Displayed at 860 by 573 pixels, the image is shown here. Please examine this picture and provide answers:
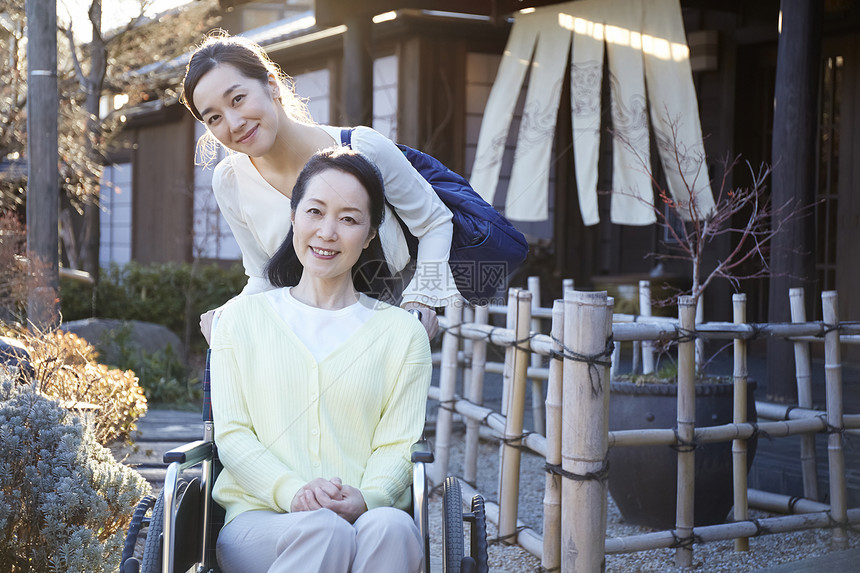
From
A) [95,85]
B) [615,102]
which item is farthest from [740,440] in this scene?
[95,85]

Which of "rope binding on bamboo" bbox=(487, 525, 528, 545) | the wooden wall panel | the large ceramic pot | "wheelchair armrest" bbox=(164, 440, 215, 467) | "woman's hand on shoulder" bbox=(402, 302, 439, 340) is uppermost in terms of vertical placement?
the wooden wall panel

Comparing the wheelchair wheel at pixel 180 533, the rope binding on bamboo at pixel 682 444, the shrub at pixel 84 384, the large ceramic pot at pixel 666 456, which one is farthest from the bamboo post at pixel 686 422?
the shrub at pixel 84 384

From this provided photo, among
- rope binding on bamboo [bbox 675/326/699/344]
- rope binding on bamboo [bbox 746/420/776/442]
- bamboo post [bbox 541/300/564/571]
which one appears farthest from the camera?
rope binding on bamboo [bbox 746/420/776/442]

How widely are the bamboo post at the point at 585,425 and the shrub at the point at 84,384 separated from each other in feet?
5.49

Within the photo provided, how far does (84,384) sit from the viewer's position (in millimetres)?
3486

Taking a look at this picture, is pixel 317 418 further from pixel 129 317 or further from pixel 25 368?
pixel 129 317

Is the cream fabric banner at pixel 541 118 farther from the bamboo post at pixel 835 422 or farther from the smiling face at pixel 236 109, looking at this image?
the smiling face at pixel 236 109

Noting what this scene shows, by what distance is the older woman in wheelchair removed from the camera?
1.90 m

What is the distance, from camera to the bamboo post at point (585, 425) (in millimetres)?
2697

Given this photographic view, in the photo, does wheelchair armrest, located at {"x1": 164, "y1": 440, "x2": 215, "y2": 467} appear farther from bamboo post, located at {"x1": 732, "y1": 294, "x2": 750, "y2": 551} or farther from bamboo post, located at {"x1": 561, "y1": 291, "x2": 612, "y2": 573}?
bamboo post, located at {"x1": 732, "y1": 294, "x2": 750, "y2": 551}

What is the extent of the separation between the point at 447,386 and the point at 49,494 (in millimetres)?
2264

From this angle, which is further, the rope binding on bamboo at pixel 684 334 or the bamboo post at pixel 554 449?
the rope binding on bamboo at pixel 684 334

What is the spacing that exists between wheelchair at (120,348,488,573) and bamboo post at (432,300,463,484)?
2.17m

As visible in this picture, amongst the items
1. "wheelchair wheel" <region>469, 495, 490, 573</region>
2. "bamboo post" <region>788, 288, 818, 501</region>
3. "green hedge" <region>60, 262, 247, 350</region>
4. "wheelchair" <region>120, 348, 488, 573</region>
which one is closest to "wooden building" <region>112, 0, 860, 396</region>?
"green hedge" <region>60, 262, 247, 350</region>
